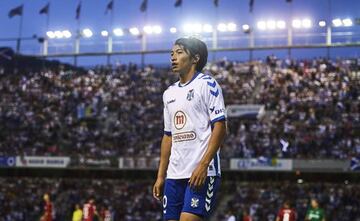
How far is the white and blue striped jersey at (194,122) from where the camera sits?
17.7 ft

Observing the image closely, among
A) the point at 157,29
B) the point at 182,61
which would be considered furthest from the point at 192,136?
the point at 157,29

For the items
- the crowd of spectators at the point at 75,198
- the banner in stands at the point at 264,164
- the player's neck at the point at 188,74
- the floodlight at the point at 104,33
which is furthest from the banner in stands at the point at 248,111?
the player's neck at the point at 188,74

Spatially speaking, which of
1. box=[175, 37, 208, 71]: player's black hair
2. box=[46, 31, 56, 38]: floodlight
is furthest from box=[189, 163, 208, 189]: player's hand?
box=[46, 31, 56, 38]: floodlight

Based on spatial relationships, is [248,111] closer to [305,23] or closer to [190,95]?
[305,23]

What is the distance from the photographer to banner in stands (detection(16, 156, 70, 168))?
35.1 meters

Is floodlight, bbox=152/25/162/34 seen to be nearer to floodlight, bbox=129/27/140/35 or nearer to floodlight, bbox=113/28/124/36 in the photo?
floodlight, bbox=129/27/140/35

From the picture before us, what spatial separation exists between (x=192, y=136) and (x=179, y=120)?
0.64ft

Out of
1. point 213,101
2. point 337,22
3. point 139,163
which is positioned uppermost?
point 337,22

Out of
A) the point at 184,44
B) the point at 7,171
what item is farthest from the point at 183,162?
the point at 7,171

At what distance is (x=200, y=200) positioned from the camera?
5320 millimetres

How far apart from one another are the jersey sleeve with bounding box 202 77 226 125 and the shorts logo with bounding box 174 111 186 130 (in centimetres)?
24

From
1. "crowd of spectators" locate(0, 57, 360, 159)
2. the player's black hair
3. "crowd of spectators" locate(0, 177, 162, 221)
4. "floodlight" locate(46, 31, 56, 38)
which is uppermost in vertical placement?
"floodlight" locate(46, 31, 56, 38)

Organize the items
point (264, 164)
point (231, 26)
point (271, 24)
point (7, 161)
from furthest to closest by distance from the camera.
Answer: point (231, 26) < point (271, 24) < point (7, 161) < point (264, 164)

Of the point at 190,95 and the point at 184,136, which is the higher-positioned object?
the point at 190,95
